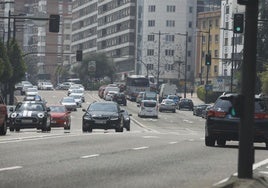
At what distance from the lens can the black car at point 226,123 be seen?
90.6 feet

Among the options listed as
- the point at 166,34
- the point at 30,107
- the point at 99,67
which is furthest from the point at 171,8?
the point at 30,107

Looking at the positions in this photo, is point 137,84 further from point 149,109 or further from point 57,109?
point 57,109

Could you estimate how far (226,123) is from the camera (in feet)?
90.8

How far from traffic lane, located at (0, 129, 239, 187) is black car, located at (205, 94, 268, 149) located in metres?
0.64

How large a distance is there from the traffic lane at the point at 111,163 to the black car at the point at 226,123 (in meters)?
0.64

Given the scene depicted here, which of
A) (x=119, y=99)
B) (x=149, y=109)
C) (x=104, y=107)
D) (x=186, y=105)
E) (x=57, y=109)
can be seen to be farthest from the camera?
(x=186, y=105)

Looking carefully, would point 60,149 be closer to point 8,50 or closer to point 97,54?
point 8,50

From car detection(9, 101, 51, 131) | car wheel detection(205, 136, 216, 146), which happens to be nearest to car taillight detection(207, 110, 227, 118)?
car wheel detection(205, 136, 216, 146)

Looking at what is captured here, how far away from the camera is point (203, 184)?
1523 cm

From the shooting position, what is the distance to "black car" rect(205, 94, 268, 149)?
2762 cm

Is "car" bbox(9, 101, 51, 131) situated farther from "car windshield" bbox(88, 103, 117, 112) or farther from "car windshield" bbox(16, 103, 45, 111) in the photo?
"car windshield" bbox(88, 103, 117, 112)

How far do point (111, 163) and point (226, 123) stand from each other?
8.94 metres

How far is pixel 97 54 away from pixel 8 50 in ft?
342

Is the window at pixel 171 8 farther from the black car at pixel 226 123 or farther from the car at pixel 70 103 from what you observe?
the black car at pixel 226 123
